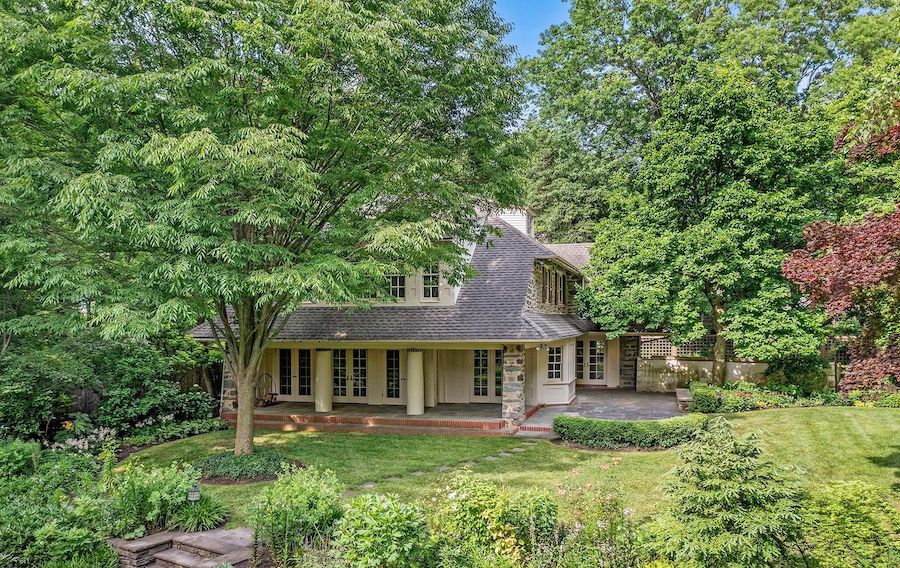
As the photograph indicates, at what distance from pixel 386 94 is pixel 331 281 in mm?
3684

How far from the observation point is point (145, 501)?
7281 millimetres

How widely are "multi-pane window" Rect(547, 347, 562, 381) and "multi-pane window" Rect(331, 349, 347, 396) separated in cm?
661

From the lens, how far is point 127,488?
7.20 m

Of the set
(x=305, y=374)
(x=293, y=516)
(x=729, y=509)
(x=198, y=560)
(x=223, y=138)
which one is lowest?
(x=198, y=560)

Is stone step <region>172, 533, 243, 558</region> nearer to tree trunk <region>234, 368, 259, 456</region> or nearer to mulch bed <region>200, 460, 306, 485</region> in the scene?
mulch bed <region>200, 460, 306, 485</region>

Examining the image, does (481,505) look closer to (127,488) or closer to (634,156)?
(127,488)

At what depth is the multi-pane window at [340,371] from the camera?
17.6m

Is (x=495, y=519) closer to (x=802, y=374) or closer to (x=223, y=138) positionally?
(x=223, y=138)

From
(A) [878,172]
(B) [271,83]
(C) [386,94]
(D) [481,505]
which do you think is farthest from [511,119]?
(A) [878,172]

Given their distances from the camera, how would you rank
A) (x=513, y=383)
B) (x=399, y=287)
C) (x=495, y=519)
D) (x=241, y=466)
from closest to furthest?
(x=495, y=519)
(x=241, y=466)
(x=513, y=383)
(x=399, y=287)

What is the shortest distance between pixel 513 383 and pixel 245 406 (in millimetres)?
6718

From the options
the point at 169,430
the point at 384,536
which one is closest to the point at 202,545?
the point at 384,536

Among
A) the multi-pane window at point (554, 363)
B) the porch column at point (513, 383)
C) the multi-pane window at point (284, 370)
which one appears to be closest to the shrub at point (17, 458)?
the multi-pane window at point (284, 370)

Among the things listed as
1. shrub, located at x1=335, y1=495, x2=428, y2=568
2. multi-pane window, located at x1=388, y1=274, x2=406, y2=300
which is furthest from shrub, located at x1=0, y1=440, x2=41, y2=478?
multi-pane window, located at x1=388, y1=274, x2=406, y2=300
